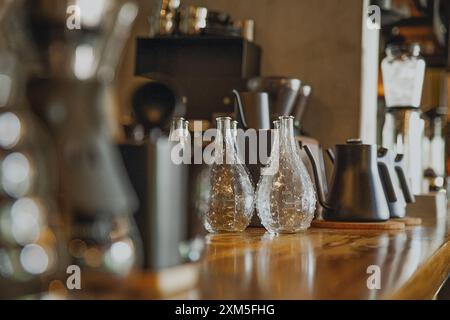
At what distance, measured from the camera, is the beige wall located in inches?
105

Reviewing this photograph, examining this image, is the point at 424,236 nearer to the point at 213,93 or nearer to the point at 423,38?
the point at 213,93

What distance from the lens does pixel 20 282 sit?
22.6 inches

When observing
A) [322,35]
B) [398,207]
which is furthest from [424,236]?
[322,35]

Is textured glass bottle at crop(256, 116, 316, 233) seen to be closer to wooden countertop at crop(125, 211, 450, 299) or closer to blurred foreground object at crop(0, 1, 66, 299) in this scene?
wooden countertop at crop(125, 211, 450, 299)

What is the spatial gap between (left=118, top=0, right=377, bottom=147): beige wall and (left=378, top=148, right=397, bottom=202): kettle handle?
649 mm

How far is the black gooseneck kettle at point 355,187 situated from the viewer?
185cm

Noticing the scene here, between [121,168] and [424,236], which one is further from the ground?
[121,168]

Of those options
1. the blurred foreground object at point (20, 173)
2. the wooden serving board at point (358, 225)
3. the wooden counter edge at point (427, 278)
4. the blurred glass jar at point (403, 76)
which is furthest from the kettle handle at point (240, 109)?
the blurred foreground object at point (20, 173)

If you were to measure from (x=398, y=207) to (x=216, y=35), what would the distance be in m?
1.18

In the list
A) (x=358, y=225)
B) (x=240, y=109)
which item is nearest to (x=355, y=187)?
(x=358, y=225)

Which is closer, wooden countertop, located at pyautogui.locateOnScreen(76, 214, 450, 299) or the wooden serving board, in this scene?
wooden countertop, located at pyautogui.locateOnScreen(76, 214, 450, 299)

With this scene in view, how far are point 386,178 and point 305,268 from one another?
1.04 m

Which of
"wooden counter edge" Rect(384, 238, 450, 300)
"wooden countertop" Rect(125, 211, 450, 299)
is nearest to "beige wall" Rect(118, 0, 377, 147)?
"wooden countertop" Rect(125, 211, 450, 299)

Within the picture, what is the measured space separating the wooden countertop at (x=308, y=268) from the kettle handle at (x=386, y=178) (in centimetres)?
28
